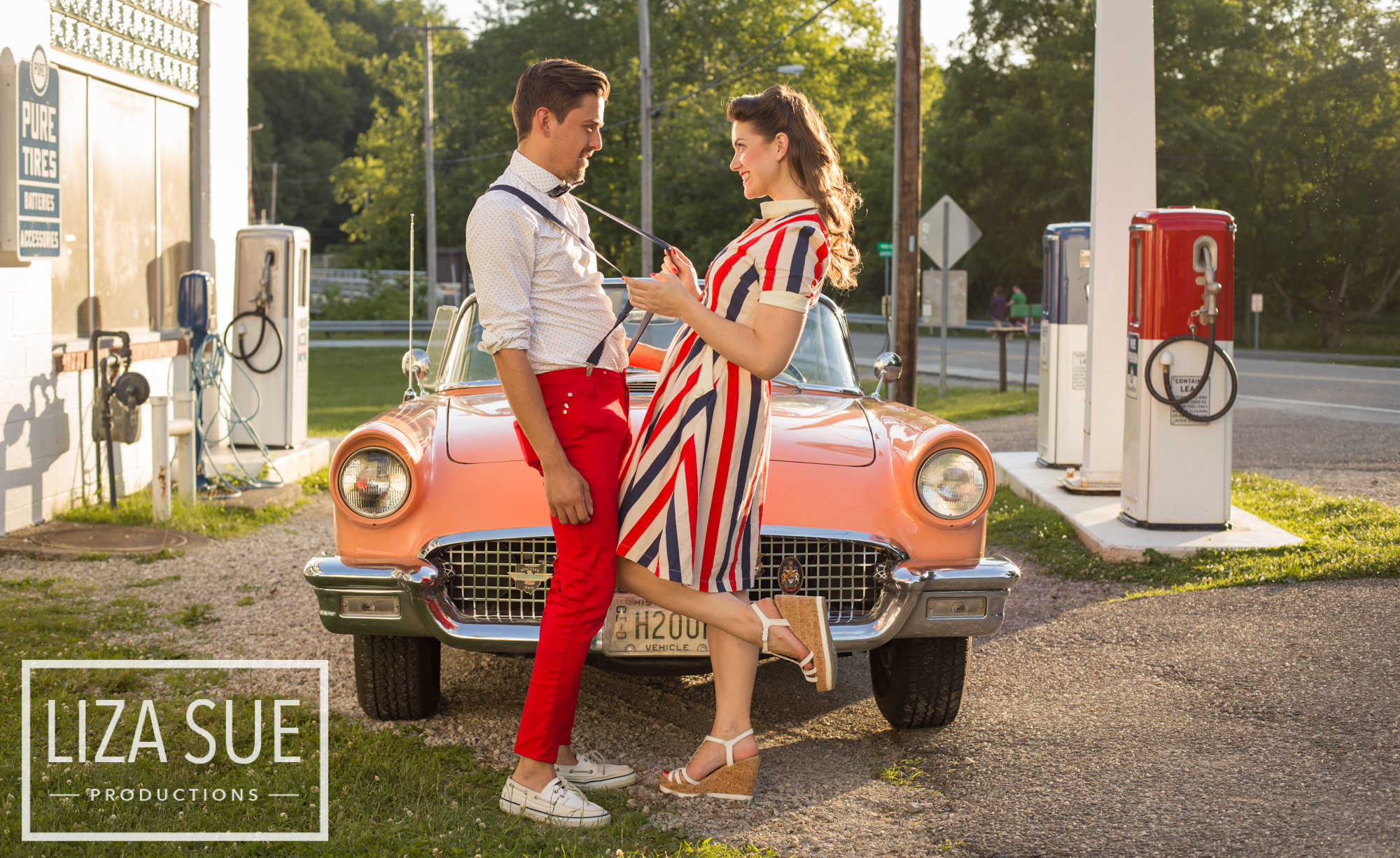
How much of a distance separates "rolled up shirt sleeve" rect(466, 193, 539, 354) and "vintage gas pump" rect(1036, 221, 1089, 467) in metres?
6.93

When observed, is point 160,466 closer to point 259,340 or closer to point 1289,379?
point 259,340

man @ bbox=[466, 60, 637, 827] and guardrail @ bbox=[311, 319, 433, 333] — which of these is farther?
guardrail @ bbox=[311, 319, 433, 333]

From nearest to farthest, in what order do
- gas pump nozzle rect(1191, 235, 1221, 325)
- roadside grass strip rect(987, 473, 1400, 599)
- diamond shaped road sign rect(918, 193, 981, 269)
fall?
roadside grass strip rect(987, 473, 1400, 599) < gas pump nozzle rect(1191, 235, 1221, 325) < diamond shaped road sign rect(918, 193, 981, 269)

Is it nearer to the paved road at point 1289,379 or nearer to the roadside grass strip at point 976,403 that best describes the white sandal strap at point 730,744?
the paved road at point 1289,379

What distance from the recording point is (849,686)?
15.6 feet

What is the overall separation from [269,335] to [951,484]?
7.49m

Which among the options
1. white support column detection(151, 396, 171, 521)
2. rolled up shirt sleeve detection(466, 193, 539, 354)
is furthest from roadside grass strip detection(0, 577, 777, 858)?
white support column detection(151, 396, 171, 521)

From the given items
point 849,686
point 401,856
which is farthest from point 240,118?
point 401,856

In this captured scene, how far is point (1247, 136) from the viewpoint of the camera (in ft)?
121

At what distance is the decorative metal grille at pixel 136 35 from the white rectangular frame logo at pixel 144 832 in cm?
472

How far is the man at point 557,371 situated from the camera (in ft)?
10.1

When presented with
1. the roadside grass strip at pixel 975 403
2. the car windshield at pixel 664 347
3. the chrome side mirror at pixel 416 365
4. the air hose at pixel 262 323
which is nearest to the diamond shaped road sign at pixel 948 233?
the roadside grass strip at pixel 975 403

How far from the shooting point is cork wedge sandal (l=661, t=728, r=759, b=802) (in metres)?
3.40

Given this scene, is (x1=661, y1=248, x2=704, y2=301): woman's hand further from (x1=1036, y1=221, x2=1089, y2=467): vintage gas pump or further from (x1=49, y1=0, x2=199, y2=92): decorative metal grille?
(x1=1036, y1=221, x2=1089, y2=467): vintage gas pump
